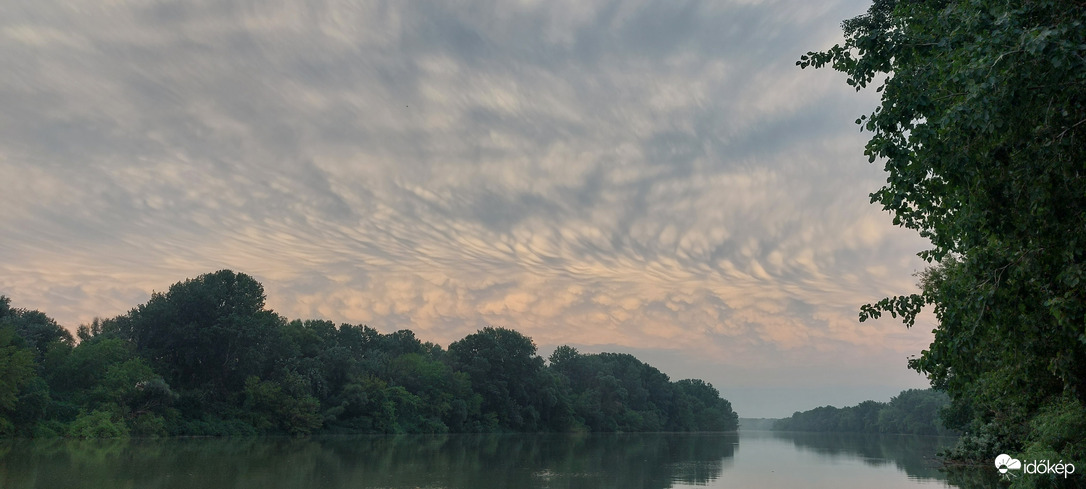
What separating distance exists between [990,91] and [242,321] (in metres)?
81.3

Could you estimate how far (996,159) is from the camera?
12.2 meters

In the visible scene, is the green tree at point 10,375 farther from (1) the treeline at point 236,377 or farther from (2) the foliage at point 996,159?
(2) the foliage at point 996,159

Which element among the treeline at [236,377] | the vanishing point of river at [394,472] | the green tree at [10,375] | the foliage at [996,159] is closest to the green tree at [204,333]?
the treeline at [236,377]

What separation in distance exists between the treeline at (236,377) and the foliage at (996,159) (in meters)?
61.2

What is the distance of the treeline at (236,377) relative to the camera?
62844mm

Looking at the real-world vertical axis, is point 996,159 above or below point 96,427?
above

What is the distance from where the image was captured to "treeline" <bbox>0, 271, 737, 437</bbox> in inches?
2474

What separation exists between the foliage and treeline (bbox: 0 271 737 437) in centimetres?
6124

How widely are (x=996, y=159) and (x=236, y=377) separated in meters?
84.2

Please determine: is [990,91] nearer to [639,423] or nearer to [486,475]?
[486,475]

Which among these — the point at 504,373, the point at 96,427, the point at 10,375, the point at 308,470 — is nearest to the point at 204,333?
the point at 96,427

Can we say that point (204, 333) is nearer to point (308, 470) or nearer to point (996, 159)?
point (308, 470)

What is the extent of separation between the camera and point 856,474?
4228 centimetres

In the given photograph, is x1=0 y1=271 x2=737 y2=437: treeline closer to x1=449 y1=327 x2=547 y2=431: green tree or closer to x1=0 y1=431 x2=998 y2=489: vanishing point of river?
x1=449 y1=327 x2=547 y2=431: green tree
